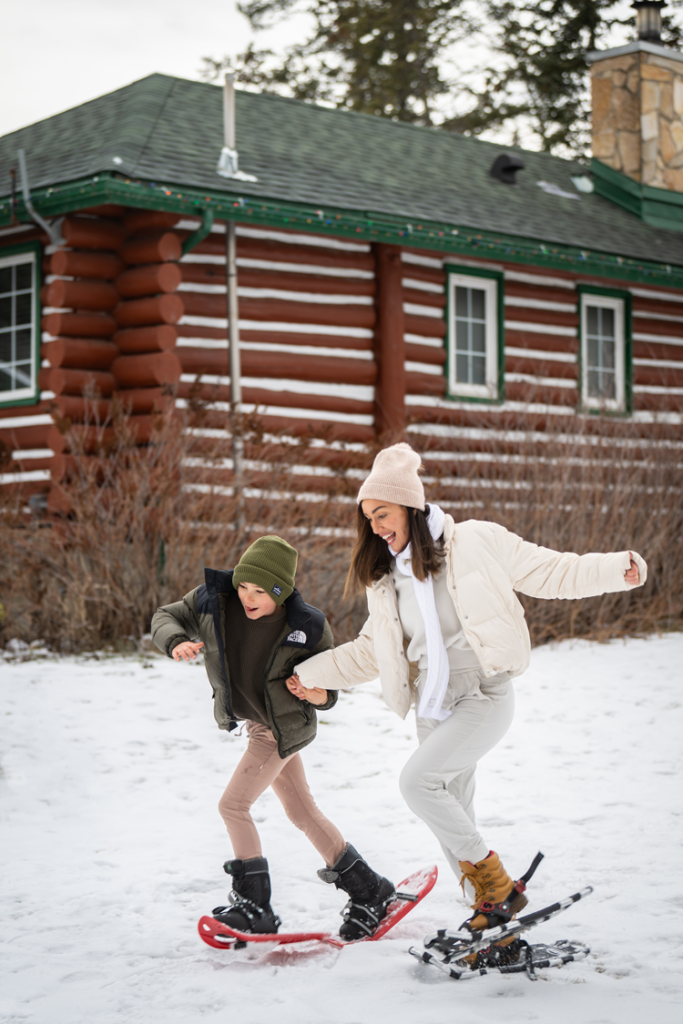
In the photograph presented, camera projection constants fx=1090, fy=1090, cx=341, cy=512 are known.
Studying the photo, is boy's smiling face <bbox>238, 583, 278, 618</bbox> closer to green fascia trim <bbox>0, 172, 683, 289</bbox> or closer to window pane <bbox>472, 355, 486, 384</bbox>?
green fascia trim <bbox>0, 172, 683, 289</bbox>

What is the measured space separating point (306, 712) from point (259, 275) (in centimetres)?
802

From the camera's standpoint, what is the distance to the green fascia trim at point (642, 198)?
16.6m

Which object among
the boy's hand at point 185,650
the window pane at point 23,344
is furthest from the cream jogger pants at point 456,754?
the window pane at point 23,344

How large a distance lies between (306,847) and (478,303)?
923cm

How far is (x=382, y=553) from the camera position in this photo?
13.4ft

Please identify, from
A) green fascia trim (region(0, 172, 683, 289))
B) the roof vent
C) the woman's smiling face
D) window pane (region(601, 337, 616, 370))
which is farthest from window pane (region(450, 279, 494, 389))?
the woman's smiling face

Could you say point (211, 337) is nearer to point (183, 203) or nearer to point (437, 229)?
point (183, 203)

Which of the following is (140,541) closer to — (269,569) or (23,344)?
(23,344)

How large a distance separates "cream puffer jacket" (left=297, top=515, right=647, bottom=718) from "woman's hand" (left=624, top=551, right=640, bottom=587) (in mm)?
13

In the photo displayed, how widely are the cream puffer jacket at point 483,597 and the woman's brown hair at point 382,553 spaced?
0.04 meters

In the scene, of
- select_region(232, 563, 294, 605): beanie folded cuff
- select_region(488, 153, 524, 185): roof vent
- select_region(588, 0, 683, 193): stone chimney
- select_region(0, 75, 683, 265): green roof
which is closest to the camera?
select_region(232, 563, 294, 605): beanie folded cuff

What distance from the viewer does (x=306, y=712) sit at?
13.8 ft

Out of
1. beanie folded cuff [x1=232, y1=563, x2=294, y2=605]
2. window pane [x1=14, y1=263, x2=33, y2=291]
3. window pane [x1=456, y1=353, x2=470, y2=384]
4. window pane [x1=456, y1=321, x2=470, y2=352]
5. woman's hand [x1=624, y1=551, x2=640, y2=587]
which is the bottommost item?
beanie folded cuff [x1=232, y1=563, x2=294, y2=605]

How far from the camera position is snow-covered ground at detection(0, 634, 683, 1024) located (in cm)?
365
